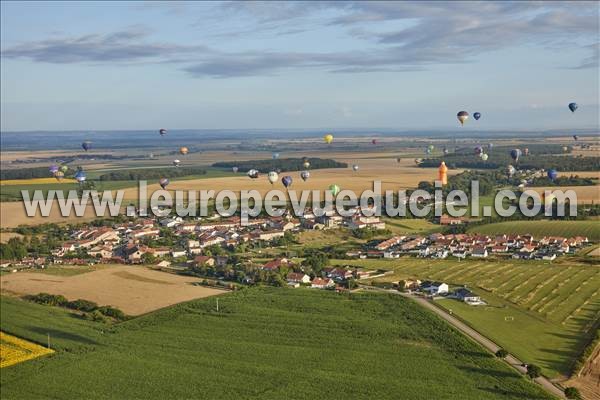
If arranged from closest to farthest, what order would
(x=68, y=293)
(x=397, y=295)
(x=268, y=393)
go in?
(x=268, y=393) < (x=397, y=295) < (x=68, y=293)

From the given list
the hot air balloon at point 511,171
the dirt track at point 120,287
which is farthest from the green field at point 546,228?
the hot air balloon at point 511,171

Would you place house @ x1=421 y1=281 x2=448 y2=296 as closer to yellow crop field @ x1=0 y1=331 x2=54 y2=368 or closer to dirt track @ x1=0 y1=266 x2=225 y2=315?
dirt track @ x1=0 y1=266 x2=225 y2=315

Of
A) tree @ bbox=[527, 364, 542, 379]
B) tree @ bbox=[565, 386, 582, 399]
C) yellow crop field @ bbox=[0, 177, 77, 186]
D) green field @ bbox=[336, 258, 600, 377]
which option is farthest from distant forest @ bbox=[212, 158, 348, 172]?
tree @ bbox=[565, 386, 582, 399]

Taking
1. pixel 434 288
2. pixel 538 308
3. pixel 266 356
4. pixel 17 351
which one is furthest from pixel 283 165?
pixel 266 356

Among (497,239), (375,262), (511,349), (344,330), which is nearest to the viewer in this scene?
(511,349)

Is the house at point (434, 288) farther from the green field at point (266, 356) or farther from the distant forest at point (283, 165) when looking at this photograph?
the distant forest at point (283, 165)

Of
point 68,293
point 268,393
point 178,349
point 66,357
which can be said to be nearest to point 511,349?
point 268,393

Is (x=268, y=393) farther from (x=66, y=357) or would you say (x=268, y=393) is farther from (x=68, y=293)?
(x=68, y=293)
